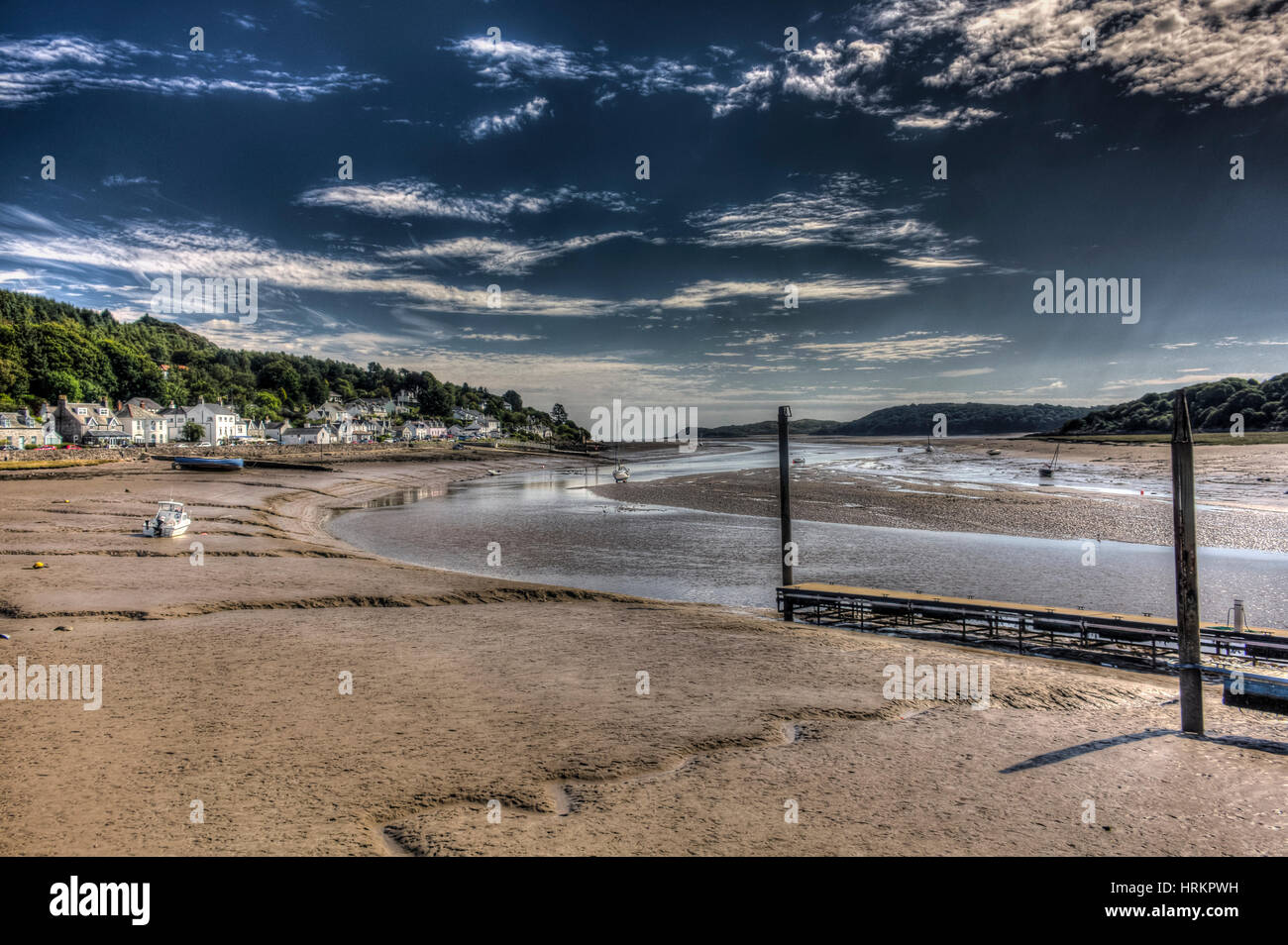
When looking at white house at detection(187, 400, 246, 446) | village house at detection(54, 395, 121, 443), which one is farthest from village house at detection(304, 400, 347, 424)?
village house at detection(54, 395, 121, 443)

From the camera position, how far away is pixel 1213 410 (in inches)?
3622

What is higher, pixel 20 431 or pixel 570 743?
pixel 20 431

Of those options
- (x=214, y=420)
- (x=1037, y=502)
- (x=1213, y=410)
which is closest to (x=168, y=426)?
(x=214, y=420)

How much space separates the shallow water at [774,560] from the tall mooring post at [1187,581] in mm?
8289

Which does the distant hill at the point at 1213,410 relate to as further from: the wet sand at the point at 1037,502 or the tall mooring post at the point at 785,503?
the tall mooring post at the point at 785,503

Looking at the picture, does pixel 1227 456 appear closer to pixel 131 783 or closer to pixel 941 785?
pixel 941 785

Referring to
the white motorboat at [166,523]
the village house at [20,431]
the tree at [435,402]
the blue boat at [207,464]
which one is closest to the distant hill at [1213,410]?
the white motorboat at [166,523]

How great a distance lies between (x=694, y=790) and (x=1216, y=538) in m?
29.6

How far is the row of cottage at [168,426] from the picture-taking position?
7200 cm

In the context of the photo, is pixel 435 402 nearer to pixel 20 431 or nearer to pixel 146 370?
pixel 146 370

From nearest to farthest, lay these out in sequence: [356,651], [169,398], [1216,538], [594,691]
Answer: [594,691] → [356,651] → [1216,538] → [169,398]

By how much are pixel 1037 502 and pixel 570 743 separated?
3981 cm
